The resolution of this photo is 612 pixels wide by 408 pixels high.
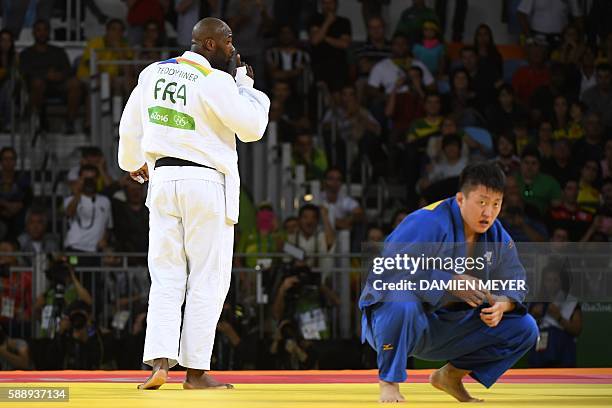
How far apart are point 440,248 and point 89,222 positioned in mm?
6577

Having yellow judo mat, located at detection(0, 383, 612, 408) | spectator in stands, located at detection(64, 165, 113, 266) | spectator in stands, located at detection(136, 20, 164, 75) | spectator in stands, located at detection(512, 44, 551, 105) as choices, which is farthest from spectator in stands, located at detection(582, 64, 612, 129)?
yellow judo mat, located at detection(0, 383, 612, 408)

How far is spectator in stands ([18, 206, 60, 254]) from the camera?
11.0 meters

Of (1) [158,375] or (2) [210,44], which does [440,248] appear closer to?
(1) [158,375]

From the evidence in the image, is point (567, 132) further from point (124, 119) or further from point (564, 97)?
point (124, 119)

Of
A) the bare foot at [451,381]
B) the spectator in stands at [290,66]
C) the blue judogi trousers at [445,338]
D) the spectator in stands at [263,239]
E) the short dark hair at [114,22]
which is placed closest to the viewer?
the blue judogi trousers at [445,338]

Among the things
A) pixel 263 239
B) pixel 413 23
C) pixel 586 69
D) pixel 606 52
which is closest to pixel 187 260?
pixel 263 239

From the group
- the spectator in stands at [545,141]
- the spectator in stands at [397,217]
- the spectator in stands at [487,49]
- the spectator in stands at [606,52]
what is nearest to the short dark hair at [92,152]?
the spectator in stands at [397,217]

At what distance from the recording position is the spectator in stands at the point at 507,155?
11320mm

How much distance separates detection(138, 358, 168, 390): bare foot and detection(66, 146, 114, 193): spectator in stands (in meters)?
5.79

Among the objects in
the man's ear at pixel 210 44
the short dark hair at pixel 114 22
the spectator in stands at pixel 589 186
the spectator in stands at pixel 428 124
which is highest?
the short dark hair at pixel 114 22

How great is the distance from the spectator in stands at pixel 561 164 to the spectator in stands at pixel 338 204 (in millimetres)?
1730

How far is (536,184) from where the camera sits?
11.3 m

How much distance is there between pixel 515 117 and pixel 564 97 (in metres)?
0.50

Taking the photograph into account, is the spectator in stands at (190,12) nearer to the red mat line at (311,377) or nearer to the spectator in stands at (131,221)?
the spectator in stands at (131,221)
